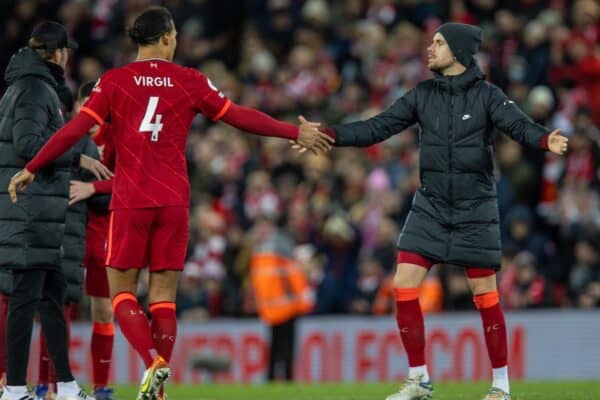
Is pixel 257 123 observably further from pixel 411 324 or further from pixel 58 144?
pixel 411 324

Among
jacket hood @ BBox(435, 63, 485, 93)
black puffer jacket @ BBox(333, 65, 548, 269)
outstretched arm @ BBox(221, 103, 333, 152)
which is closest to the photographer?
outstretched arm @ BBox(221, 103, 333, 152)

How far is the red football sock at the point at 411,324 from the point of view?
10.0m

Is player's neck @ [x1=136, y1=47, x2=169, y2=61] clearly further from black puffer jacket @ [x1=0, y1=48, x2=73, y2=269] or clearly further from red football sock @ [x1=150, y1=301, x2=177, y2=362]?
red football sock @ [x1=150, y1=301, x2=177, y2=362]

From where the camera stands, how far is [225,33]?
23266mm

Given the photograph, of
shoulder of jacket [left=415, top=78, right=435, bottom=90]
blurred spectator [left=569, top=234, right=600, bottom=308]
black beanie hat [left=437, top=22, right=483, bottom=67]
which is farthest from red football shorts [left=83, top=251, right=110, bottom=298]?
blurred spectator [left=569, top=234, right=600, bottom=308]

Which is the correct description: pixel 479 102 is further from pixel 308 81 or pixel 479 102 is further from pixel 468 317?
pixel 308 81

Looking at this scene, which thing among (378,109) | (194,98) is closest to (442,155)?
(194,98)

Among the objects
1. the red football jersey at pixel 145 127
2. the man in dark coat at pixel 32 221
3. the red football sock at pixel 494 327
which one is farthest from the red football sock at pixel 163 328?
the red football sock at pixel 494 327

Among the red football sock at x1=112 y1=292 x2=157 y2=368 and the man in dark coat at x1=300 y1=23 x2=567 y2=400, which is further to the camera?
the man in dark coat at x1=300 y1=23 x2=567 y2=400

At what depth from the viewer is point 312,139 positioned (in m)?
10.1

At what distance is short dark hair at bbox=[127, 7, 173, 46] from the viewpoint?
9.47 metres

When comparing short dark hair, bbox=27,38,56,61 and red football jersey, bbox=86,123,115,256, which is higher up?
short dark hair, bbox=27,38,56,61

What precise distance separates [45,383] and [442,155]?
3.14 metres

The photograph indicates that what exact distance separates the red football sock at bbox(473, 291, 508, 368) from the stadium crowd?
7.06 m
